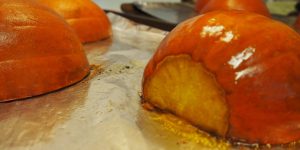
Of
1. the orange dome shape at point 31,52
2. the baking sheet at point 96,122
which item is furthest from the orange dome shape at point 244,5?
the orange dome shape at point 31,52

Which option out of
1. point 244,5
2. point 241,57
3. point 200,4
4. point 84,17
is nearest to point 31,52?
point 241,57

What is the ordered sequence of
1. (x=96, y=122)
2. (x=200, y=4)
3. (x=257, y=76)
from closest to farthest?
(x=257, y=76)
(x=96, y=122)
(x=200, y=4)

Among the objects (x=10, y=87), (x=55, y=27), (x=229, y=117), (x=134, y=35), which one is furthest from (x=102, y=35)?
(x=229, y=117)

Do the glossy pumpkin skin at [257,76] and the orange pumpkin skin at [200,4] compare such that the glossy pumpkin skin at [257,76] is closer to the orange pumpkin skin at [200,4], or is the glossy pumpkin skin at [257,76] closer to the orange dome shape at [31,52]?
the orange dome shape at [31,52]

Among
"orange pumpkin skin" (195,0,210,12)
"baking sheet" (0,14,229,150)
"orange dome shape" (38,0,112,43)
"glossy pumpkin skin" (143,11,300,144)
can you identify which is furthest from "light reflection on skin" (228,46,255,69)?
"orange pumpkin skin" (195,0,210,12)

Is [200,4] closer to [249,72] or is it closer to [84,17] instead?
[84,17]

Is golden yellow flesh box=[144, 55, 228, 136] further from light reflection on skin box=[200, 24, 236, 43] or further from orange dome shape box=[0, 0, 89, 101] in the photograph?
orange dome shape box=[0, 0, 89, 101]

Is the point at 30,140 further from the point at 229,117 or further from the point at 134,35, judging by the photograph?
the point at 134,35

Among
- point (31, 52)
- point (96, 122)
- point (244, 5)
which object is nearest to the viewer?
point (96, 122)
